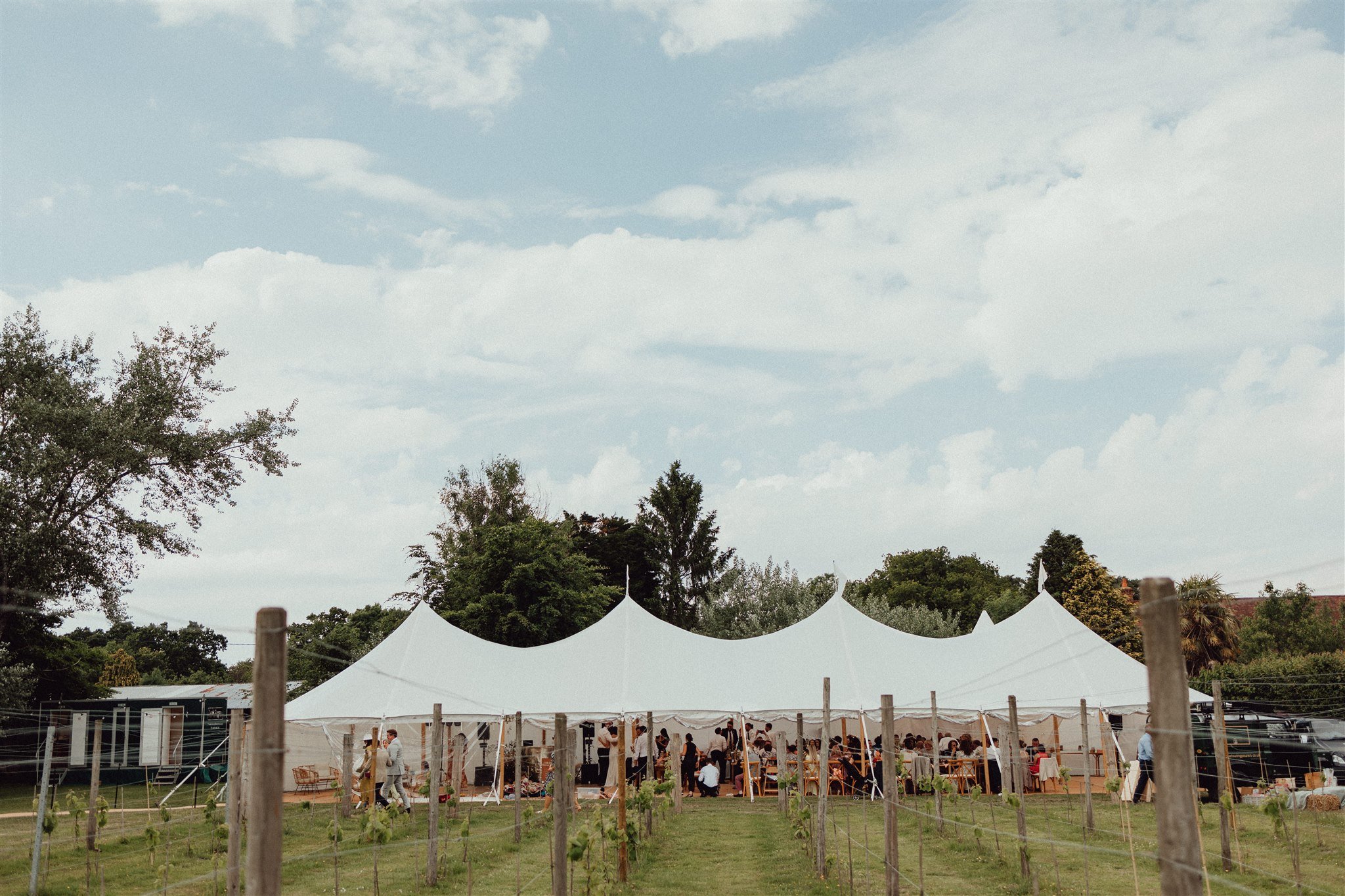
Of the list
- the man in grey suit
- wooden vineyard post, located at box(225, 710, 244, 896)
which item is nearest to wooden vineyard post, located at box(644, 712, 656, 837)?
the man in grey suit

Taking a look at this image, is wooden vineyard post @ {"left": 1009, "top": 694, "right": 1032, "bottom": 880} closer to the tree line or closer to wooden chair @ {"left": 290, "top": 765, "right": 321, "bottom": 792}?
the tree line

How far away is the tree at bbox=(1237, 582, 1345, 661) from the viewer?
37.5m

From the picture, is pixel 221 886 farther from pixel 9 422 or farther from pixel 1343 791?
pixel 9 422

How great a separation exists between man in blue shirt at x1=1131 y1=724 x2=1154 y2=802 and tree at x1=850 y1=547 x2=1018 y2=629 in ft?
100

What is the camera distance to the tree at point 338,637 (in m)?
38.2

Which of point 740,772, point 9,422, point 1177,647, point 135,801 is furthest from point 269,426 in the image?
point 1177,647

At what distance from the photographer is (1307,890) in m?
9.27

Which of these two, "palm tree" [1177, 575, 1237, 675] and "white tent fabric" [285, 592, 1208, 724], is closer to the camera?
"white tent fabric" [285, 592, 1208, 724]

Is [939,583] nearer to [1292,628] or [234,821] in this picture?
[1292,628]

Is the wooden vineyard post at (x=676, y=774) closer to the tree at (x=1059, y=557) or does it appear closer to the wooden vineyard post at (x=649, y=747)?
the wooden vineyard post at (x=649, y=747)

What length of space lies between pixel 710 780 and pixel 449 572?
59.4ft

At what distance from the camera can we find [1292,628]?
38156mm

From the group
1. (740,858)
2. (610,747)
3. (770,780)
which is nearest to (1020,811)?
(740,858)

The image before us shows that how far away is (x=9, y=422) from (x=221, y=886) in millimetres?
16150
